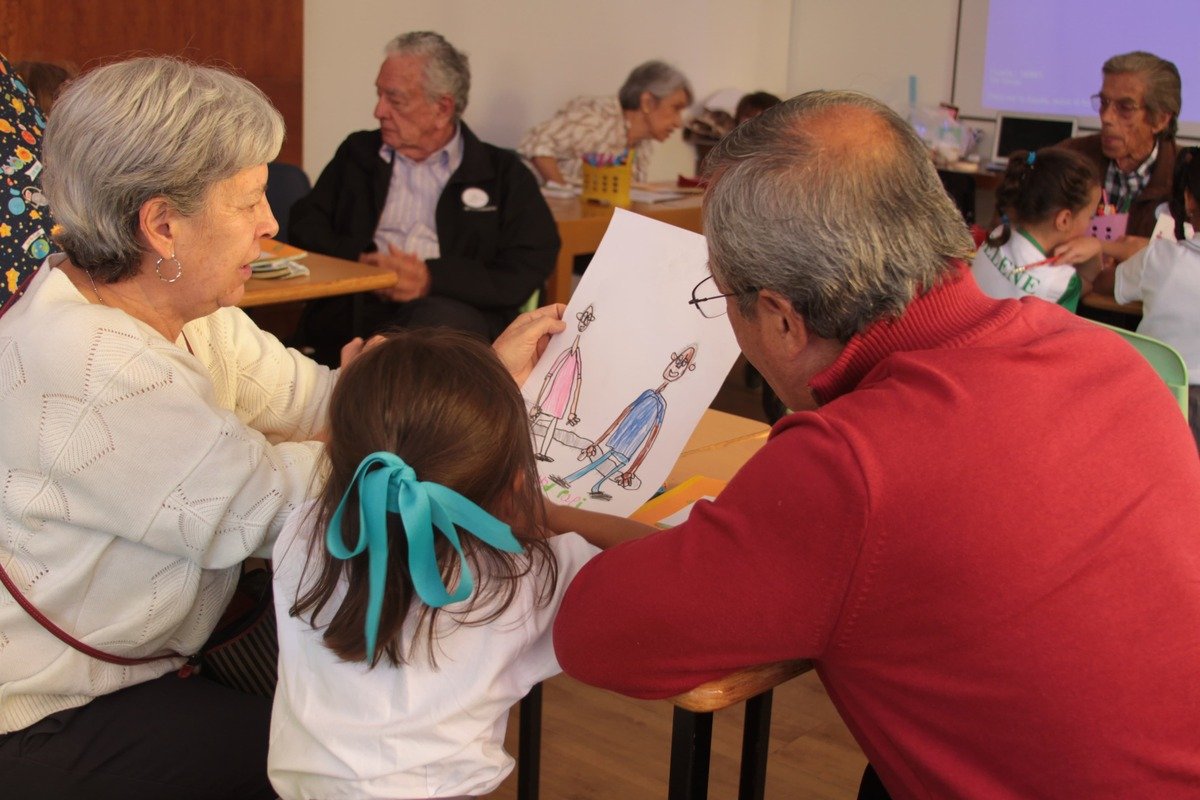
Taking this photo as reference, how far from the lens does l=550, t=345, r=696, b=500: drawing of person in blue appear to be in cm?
191

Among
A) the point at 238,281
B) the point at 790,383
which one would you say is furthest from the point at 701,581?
the point at 238,281

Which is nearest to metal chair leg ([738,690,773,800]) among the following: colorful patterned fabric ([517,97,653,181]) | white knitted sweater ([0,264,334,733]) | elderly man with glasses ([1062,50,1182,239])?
white knitted sweater ([0,264,334,733])

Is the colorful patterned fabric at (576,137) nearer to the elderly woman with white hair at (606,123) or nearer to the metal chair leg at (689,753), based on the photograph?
the elderly woman with white hair at (606,123)

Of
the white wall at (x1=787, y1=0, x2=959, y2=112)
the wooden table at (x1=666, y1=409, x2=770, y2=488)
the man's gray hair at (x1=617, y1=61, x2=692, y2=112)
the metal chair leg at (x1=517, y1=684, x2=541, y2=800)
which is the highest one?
the white wall at (x1=787, y1=0, x2=959, y2=112)

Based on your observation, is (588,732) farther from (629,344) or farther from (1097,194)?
(1097,194)

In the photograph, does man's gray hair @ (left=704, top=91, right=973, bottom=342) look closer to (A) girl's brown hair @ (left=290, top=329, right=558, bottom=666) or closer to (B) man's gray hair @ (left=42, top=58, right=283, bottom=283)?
(A) girl's brown hair @ (left=290, top=329, right=558, bottom=666)

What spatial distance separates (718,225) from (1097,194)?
3224 mm

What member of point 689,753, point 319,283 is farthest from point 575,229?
point 689,753

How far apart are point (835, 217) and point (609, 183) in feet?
14.6

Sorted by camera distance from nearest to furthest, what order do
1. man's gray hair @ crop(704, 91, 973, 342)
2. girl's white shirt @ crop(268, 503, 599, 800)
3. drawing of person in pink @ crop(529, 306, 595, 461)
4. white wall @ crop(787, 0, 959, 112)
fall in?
man's gray hair @ crop(704, 91, 973, 342) < girl's white shirt @ crop(268, 503, 599, 800) < drawing of person in pink @ crop(529, 306, 595, 461) < white wall @ crop(787, 0, 959, 112)

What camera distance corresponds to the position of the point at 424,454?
1.32 m

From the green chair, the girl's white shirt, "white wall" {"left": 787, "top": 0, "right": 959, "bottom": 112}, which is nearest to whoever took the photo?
the girl's white shirt

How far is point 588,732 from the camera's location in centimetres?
292

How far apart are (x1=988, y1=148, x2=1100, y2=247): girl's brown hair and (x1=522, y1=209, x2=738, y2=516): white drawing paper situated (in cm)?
250
